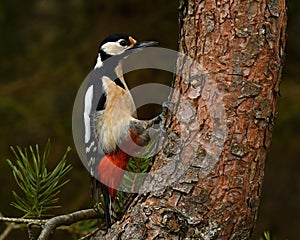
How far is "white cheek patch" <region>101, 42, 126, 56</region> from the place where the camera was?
251 cm

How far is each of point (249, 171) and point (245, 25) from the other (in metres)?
0.38

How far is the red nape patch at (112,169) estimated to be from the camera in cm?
223

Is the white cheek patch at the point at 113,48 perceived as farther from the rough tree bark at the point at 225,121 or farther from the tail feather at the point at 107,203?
the rough tree bark at the point at 225,121

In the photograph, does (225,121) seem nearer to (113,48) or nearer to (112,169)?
(112,169)

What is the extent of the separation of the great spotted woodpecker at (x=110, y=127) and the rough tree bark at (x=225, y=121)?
473 mm

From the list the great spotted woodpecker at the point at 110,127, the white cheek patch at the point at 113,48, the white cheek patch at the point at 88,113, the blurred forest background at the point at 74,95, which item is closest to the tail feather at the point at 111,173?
the great spotted woodpecker at the point at 110,127

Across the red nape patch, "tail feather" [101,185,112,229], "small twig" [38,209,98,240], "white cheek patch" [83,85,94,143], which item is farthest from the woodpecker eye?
"small twig" [38,209,98,240]

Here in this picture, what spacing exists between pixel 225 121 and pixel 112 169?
0.67m

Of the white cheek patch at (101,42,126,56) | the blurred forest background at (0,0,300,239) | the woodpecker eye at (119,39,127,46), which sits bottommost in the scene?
the blurred forest background at (0,0,300,239)

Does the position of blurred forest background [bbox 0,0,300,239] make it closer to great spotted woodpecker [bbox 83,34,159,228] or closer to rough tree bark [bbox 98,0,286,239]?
great spotted woodpecker [bbox 83,34,159,228]

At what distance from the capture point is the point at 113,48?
2.55 meters

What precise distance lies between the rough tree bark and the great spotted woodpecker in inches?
18.6

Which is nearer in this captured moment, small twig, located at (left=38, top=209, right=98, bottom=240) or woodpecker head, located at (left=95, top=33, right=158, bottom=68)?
small twig, located at (left=38, top=209, right=98, bottom=240)

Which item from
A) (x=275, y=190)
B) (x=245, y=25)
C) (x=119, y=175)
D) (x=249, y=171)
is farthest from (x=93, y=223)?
(x=275, y=190)
